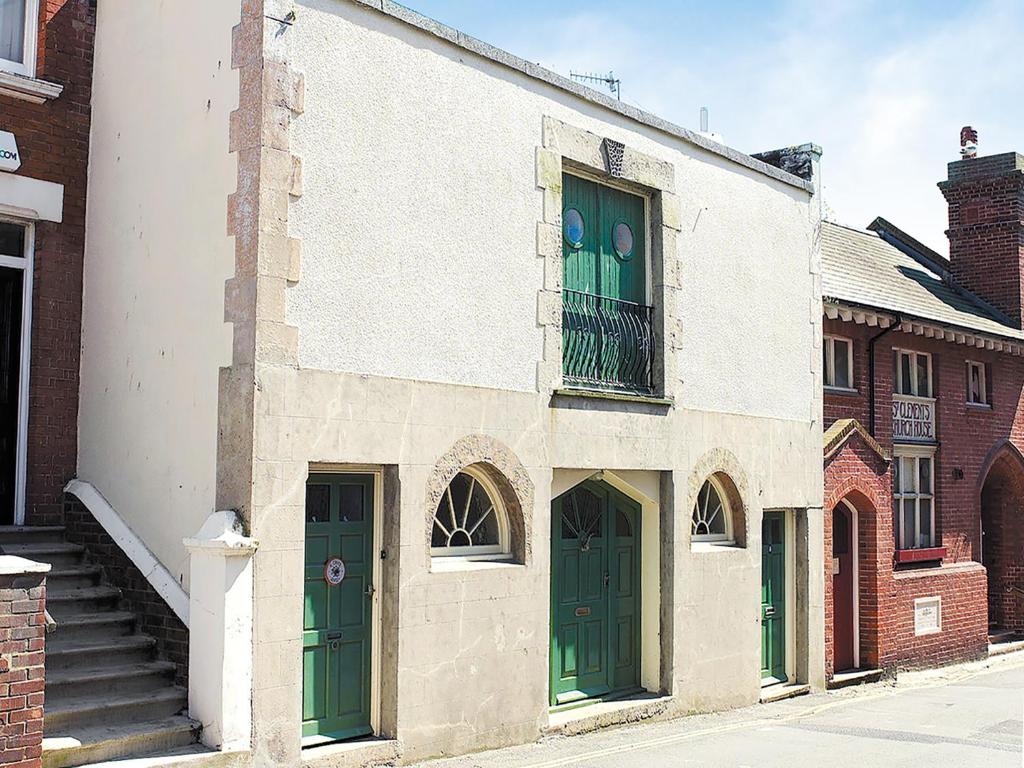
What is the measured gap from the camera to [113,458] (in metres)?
9.27

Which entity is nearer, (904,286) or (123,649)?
(123,649)

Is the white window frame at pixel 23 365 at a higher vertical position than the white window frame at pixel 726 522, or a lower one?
higher

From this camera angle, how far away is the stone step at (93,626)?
830cm

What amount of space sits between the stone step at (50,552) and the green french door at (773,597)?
7.86 meters

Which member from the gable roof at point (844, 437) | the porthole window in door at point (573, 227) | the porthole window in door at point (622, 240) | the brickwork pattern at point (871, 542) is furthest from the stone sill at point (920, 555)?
the porthole window in door at point (573, 227)

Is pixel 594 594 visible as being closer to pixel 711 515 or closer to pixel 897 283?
pixel 711 515

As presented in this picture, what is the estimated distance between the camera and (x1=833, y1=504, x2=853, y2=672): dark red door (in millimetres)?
15820

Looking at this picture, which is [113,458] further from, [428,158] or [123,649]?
[428,158]

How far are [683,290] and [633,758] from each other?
16.2 feet

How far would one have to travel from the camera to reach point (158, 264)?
9062 millimetres

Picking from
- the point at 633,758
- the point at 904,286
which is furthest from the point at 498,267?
the point at 904,286

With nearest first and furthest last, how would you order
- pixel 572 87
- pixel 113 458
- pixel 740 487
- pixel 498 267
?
1. pixel 113 458
2. pixel 498 267
3. pixel 572 87
4. pixel 740 487

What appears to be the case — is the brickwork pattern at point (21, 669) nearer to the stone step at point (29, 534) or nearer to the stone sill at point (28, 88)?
the stone step at point (29, 534)

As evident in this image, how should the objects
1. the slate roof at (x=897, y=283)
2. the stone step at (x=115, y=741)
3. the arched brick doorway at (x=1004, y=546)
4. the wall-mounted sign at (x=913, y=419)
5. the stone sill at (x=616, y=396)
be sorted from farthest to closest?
the arched brick doorway at (x=1004, y=546) → the wall-mounted sign at (x=913, y=419) → the slate roof at (x=897, y=283) → the stone sill at (x=616, y=396) → the stone step at (x=115, y=741)
